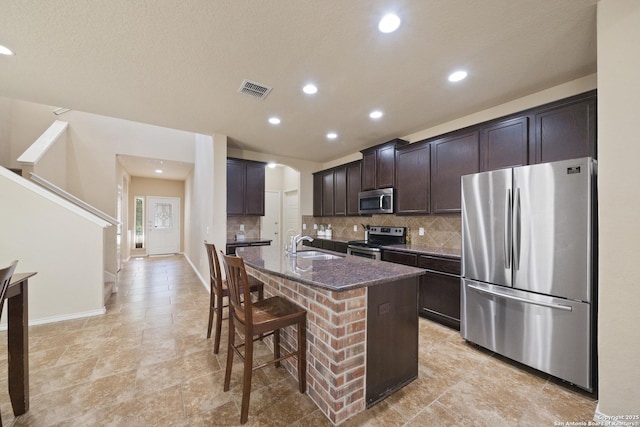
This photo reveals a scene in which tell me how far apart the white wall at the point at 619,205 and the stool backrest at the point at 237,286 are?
2198 millimetres

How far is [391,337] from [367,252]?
6.61 ft

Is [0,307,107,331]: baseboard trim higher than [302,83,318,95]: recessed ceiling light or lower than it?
lower

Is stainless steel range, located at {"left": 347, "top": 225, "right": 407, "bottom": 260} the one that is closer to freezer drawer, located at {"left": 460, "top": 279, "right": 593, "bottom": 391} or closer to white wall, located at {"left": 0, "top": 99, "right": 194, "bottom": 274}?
freezer drawer, located at {"left": 460, "top": 279, "right": 593, "bottom": 391}

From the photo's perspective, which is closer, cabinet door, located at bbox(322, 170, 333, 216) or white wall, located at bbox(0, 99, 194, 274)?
white wall, located at bbox(0, 99, 194, 274)

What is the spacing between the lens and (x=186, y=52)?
198cm

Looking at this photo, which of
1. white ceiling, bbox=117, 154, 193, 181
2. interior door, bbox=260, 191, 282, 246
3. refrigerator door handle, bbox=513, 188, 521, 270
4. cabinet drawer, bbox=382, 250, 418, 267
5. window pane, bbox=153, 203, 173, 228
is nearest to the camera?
refrigerator door handle, bbox=513, 188, 521, 270

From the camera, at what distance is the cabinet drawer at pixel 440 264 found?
2730mm

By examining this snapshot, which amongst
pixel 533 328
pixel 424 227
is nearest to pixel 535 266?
pixel 533 328

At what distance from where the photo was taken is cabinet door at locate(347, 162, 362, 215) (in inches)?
183

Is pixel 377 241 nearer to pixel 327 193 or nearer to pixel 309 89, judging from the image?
pixel 327 193

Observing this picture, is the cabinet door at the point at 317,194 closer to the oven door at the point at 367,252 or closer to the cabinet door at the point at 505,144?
the oven door at the point at 367,252

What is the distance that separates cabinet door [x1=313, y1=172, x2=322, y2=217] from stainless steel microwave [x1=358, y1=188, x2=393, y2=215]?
133cm

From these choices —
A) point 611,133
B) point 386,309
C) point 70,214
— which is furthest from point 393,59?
point 70,214

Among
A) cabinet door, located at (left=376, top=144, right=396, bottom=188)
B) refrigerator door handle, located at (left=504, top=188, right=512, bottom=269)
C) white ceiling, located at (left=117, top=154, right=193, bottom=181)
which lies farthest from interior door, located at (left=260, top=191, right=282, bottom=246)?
refrigerator door handle, located at (left=504, top=188, right=512, bottom=269)
